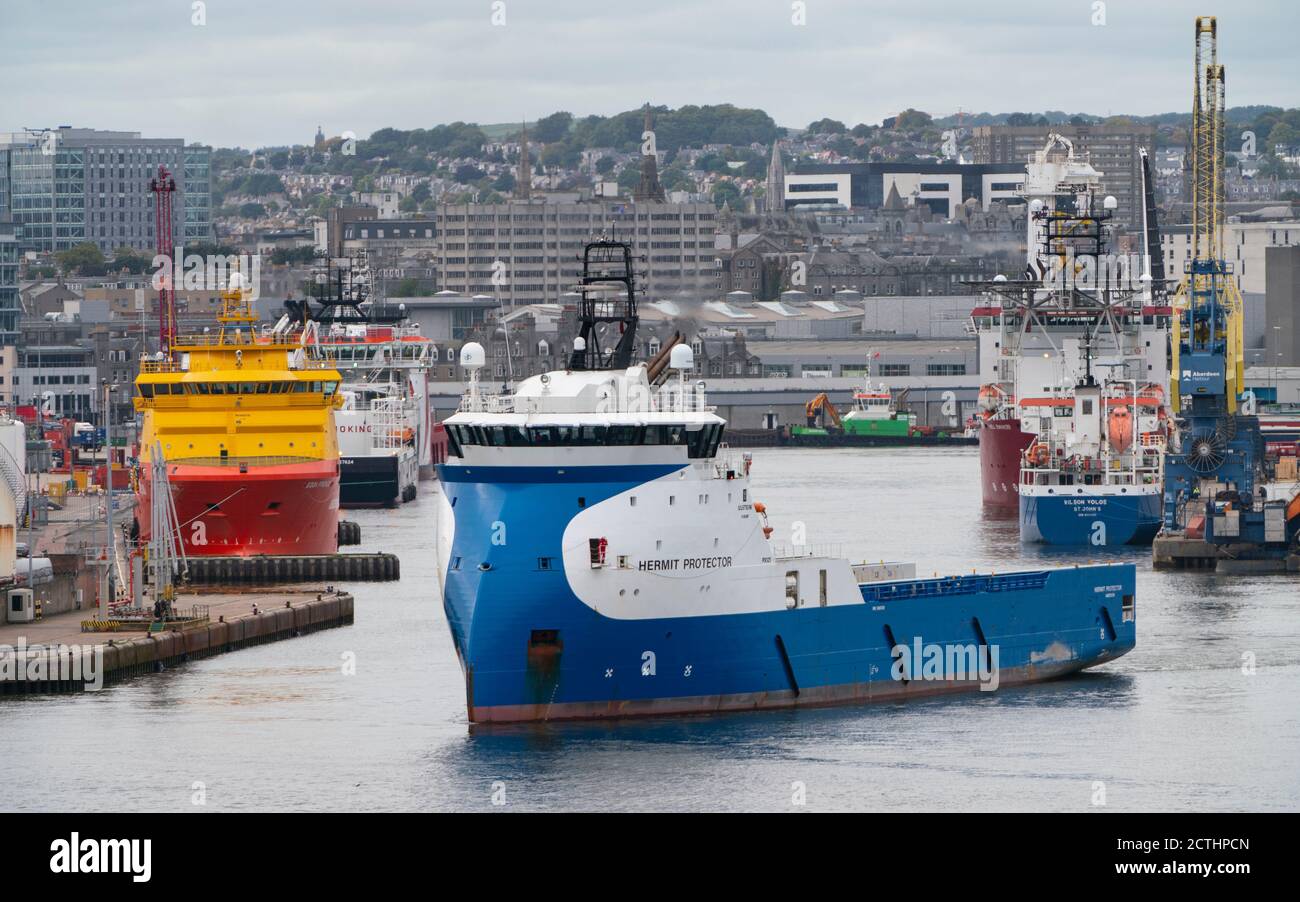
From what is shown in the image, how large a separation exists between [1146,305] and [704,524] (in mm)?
72255

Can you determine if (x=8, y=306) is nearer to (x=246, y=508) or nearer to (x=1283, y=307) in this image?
→ (x=1283, y=307)

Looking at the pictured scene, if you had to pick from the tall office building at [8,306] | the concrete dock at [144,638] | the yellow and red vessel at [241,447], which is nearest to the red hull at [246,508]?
the yellow and red vessel at [241,447]

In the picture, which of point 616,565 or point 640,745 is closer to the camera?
point 640,745

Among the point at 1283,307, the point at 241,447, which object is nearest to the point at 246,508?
the point at 241,447

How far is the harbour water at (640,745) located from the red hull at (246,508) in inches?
682

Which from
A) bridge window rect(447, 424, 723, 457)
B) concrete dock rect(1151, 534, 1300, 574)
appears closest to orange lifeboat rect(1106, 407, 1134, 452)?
concrete dock rect(1151, 534, 1300, 574)

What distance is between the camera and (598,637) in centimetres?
4516

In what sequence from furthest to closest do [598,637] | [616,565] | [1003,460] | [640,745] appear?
[1003,460] → [598,637] → [616,565] → [640,745]

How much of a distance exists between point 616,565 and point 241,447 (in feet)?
117

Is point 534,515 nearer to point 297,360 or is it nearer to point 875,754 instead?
point 875,754

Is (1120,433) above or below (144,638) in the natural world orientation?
above

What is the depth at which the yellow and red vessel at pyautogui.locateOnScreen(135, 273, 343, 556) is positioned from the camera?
7794 cm

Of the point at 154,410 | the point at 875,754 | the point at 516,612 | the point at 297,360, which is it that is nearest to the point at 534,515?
the point at 516,612
